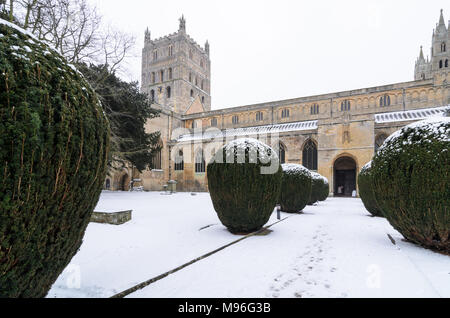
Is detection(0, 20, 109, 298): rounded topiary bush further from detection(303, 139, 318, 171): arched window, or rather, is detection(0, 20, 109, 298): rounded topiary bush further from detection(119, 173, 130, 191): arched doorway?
detection(119, 173, 130, 191): arched doorway

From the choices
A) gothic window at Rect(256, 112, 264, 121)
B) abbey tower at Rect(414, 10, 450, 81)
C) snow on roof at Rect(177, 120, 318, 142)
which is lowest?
snow on roof at Rect(177, 120, 318, 142)

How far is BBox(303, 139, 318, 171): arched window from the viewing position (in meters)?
26.9

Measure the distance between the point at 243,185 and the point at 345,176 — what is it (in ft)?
86.9

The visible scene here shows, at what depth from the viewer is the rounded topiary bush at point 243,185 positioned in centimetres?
560

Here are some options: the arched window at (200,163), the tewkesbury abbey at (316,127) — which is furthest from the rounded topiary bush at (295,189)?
the arched window at (200,163)

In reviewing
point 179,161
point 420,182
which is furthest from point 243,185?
point 179,161

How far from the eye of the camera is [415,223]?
14.4 ft

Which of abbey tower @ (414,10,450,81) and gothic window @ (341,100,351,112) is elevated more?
abbey tower @ (414,10,450,81)

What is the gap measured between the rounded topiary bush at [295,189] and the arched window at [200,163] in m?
21.7

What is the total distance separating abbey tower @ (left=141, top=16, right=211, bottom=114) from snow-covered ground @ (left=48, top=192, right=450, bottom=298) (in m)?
45.1

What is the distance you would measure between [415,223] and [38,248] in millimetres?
5653

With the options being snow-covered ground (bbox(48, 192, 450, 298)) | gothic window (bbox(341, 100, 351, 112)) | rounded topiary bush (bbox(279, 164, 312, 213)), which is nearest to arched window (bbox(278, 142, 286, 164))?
gothic window (bbox(341, 100, 351, 112))
